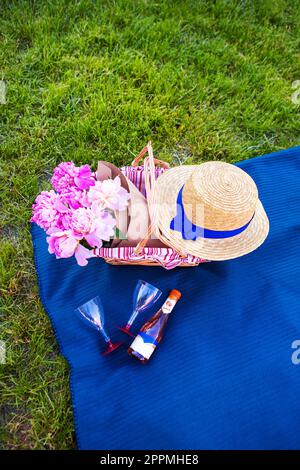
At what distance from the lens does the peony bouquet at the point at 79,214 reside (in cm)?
147

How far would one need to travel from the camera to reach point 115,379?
5.84 ft

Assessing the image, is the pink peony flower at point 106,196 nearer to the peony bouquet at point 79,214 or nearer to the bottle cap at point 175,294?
the peony bouquet at point 79,214

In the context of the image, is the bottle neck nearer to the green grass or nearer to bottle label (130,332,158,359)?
bottle label (130,332,158,359)

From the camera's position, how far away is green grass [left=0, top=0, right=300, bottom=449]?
2232 millimetres

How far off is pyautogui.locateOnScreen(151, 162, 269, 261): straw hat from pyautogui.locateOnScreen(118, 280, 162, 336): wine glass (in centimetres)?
26

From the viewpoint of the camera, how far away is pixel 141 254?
170 centimetres

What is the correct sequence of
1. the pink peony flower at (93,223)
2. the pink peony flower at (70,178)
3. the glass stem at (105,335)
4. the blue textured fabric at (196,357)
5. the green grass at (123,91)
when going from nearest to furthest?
the pink peony flower at (93,223)
the pink peony flower at (70,178)
the blue textured fabric at (196,357)
the glass stem at (105,335)
the green grass at (123,91)

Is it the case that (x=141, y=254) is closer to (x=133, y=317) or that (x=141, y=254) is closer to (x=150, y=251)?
(x=150, y=251)

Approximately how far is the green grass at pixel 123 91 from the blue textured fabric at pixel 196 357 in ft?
0.65

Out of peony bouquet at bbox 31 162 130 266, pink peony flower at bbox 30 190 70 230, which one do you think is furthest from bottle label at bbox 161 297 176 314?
pink peony flower at bbox 30 190 70 230

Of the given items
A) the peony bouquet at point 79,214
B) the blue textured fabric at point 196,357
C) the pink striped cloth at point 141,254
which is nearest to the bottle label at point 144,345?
the blue textured fabric at point 196,357

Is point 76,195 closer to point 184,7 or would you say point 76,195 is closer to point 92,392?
point 92,392

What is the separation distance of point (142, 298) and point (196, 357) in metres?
0.35
